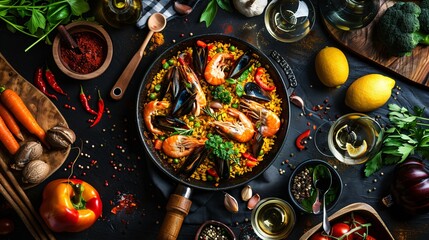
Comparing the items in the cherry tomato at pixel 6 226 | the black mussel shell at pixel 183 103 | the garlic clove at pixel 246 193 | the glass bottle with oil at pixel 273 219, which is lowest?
the cherry tomato at pixel 6 226

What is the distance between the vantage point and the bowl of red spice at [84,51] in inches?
141

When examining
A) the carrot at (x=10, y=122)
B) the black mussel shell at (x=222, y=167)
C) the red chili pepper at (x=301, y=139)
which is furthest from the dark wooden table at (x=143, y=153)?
the carrot at (x=10, y=122)

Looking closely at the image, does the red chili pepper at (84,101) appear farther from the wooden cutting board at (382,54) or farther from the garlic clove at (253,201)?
the wooden cutting board at (382,54)

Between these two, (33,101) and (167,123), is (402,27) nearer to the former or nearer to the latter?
(167,123)

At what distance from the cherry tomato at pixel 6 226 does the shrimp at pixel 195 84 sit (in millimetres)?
1264

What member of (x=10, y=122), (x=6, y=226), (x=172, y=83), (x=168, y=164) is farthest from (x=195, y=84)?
(x=6, y=226)

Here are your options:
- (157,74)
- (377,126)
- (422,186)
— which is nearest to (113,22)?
(157,74)

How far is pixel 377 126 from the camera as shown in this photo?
3.56m

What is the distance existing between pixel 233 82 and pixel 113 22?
31.8 inches

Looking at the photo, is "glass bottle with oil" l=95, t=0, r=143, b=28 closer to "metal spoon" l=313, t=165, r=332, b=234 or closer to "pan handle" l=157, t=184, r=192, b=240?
"pan handle" l=157, t=184, r=192, b=240

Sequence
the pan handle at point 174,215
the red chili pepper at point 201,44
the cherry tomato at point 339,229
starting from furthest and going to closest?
the red chili pepper at point 201,44, the cherry tomato at point 339,229, the pan handle at point 174,215

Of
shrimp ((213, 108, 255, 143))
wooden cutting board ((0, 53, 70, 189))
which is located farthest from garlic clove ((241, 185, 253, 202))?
wooden cutting board ((0, 53, 70, 189))

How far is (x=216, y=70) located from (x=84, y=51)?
A: 79 centimetres

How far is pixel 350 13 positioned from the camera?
3693mm
